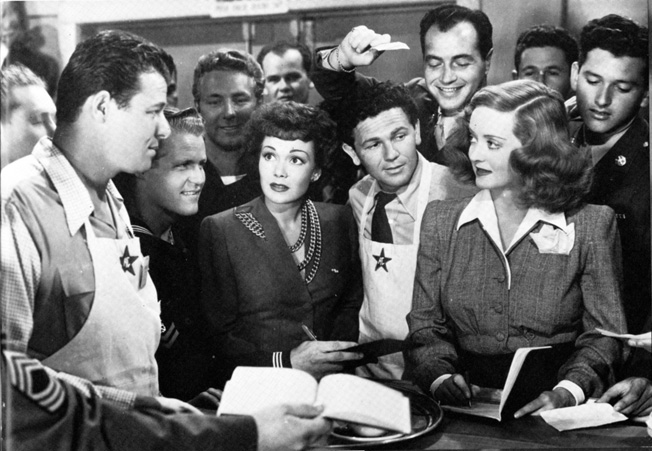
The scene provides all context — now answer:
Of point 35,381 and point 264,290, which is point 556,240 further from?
point 35,381

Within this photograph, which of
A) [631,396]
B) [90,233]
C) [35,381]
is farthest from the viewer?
[631,396]

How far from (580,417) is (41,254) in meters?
1.53

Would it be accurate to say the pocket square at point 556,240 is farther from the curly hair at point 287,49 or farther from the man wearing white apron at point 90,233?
the man wearing white apron at point 90,233

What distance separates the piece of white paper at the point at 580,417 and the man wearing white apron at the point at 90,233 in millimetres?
1126

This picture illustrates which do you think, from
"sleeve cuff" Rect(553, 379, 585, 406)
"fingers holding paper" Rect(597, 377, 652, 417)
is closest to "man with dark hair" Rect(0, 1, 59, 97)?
"sleeve cuff" Rect(553, 379, 585, 406)

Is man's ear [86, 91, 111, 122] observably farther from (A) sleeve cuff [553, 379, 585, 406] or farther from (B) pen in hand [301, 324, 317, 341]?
(A) sleeve cuff [553, 379, 585, 406]

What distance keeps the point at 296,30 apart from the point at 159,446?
1213 mm

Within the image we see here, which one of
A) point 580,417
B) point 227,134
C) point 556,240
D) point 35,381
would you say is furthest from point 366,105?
point 35,381

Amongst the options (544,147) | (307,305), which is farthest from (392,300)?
(544,147)

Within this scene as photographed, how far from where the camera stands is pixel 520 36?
1834mm

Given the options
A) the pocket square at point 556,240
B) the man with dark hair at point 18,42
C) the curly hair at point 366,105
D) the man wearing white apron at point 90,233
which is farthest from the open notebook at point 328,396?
the man with dark hair at point 18,42

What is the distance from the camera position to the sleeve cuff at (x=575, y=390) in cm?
179

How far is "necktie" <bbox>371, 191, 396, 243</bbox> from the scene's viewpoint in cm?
188

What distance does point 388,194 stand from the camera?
6.20 ft
